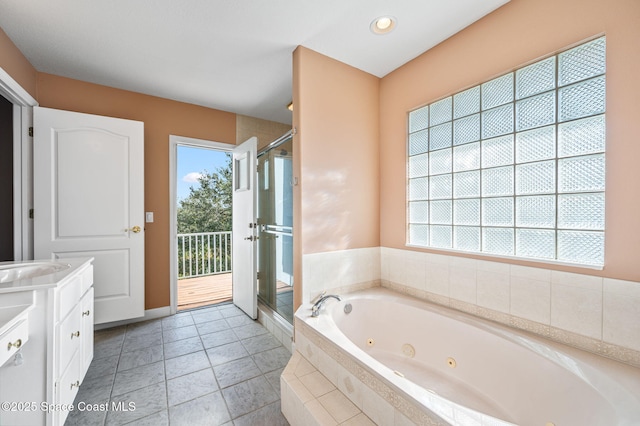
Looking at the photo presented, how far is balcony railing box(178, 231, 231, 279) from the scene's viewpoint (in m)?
4.44

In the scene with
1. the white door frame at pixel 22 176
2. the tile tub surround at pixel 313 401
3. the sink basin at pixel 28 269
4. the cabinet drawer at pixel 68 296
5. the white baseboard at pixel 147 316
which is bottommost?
the white baseboard at pixel 147 316

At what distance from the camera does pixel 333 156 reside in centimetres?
210

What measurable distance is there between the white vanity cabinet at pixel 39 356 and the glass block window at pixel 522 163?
7.51 ft

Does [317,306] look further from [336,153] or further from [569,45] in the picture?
[569,45]

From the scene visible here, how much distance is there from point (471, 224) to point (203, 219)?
5115 mm

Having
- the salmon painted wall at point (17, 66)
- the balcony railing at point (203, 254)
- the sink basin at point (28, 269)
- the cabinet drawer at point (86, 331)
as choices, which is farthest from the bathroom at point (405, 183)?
the balcony railing at point (203, 254)

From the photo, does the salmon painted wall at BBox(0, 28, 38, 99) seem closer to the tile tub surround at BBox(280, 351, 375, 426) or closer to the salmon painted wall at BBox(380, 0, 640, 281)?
the tile tub surround at BBox(280, 351, 375, 426)

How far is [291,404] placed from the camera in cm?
137

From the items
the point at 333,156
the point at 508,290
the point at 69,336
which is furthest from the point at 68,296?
the point at 508,290

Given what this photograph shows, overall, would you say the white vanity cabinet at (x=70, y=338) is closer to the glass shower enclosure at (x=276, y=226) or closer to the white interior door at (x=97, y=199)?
the white interior door at (x=97, y=199)

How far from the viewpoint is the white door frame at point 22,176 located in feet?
6.82

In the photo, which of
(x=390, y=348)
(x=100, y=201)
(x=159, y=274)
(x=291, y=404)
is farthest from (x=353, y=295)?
(x=100, y=201)

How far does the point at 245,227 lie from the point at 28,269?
164 cm

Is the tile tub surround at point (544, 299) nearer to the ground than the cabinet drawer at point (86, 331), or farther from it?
farther from it
